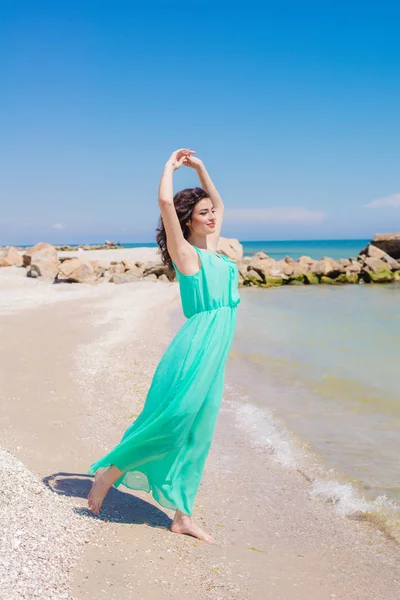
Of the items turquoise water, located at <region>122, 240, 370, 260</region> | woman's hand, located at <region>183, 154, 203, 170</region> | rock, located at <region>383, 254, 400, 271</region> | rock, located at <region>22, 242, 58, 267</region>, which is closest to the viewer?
woman's hand, located at <region>183, 154, 203, 170</region>

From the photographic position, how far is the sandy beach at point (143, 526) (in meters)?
2.97

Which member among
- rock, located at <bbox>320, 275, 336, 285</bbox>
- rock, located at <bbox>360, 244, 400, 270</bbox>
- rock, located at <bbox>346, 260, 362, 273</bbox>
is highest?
rock, located at <bbox>360, 244, 400, 270</bbox>

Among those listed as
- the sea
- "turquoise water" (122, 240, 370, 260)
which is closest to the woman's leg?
the sea

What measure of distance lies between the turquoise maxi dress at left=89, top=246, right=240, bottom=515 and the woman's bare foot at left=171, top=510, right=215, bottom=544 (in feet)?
0.28

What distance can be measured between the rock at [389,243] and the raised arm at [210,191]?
30.4 metres

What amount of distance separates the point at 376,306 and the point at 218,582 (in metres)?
16.9

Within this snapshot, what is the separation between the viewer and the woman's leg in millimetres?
3674

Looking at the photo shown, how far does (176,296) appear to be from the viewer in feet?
63.4

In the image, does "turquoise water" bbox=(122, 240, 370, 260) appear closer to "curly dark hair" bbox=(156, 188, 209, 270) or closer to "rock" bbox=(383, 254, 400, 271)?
"rock" bbox=(383, 254, 400, 271)

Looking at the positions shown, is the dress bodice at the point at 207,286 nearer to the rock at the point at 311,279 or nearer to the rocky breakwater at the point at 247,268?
the rocky breakwater at the point at 247,268

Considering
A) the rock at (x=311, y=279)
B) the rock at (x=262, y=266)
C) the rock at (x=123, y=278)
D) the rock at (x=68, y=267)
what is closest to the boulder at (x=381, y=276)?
the rock at (x=311, y=279)

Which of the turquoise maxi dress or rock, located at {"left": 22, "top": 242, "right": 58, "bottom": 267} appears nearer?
the turquoise maxi dress

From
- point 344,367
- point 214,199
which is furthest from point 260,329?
point 214,199

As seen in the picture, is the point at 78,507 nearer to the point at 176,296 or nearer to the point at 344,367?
the point at 344,367
